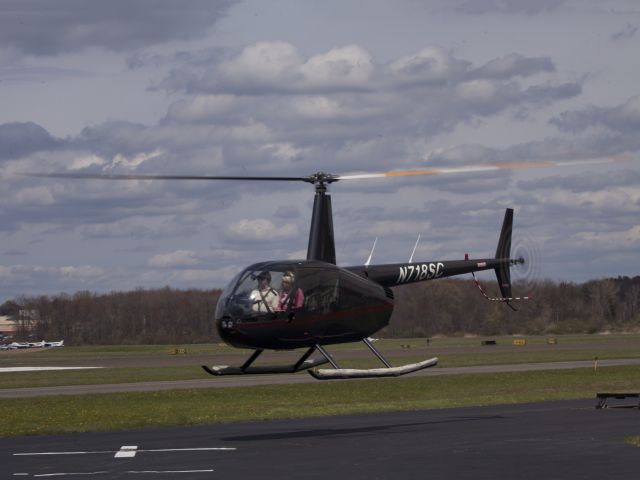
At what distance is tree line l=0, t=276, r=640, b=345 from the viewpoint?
164550 millimetres

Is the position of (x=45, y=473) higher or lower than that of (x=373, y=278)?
lower

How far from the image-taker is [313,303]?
2892cm

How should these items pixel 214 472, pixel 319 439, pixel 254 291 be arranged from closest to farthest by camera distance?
pixel 214 472, pixel 254 291, pixel 319 439

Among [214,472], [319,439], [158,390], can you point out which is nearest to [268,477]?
[214,472]

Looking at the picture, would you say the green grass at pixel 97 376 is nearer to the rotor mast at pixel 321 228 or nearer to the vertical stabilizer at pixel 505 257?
the vertical stabilizer at pixel 505 257

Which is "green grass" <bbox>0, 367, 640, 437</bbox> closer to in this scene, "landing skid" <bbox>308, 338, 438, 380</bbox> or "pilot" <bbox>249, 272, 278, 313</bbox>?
"landing skid" <bbox>308, 338, 438, 380</bbox>

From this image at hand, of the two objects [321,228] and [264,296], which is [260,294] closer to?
[264,296]

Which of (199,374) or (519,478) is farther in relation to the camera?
(199,374)

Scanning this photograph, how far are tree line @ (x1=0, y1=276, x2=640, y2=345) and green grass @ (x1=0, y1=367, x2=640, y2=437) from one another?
95274 millimetres

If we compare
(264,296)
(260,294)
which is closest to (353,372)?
(264,296)

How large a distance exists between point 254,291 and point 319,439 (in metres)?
5.79

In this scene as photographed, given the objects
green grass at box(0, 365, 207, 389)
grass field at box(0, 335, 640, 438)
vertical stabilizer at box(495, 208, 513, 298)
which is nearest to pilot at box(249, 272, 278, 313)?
grass field at box(0, 335, 640, 438)

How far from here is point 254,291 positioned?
27859 millimetres

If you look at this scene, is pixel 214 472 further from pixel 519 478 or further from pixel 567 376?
pixel 567 376
